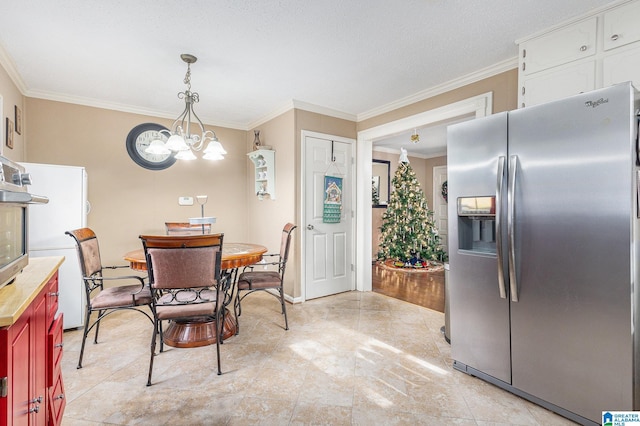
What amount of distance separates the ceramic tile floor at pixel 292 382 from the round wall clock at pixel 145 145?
1.96 metres

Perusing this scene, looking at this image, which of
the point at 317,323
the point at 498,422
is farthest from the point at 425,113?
the point at 498,422

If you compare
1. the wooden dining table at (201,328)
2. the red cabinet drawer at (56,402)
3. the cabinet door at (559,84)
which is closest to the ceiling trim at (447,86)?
the cabinet door at (559,84)

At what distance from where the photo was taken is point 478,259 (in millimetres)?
2029

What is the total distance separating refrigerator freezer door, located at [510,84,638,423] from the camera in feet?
4.86

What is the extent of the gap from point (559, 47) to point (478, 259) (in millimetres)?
1589

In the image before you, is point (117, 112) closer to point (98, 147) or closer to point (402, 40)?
point (98, 147)

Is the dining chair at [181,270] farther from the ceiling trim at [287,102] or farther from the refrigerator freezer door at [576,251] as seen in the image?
the ceiling trim at [287,102]

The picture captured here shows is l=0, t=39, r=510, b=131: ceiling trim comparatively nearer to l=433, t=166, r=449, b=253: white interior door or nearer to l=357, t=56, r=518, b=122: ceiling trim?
l=357, t=56, r=518, b=122: ceiling trim

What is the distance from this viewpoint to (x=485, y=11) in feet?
6.58

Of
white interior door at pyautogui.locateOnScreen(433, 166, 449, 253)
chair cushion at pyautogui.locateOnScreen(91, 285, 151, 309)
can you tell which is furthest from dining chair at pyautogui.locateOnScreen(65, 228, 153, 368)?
white interior door at pyautogui.locateOnScreen(433, 166, 449, 253)

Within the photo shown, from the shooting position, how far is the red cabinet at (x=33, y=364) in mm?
859

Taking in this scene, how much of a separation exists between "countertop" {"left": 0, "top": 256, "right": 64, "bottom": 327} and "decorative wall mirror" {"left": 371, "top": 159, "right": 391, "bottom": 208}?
220 inches

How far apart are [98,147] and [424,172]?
6202 millimetres

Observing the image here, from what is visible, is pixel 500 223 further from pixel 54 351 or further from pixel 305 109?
pixel 305 109
